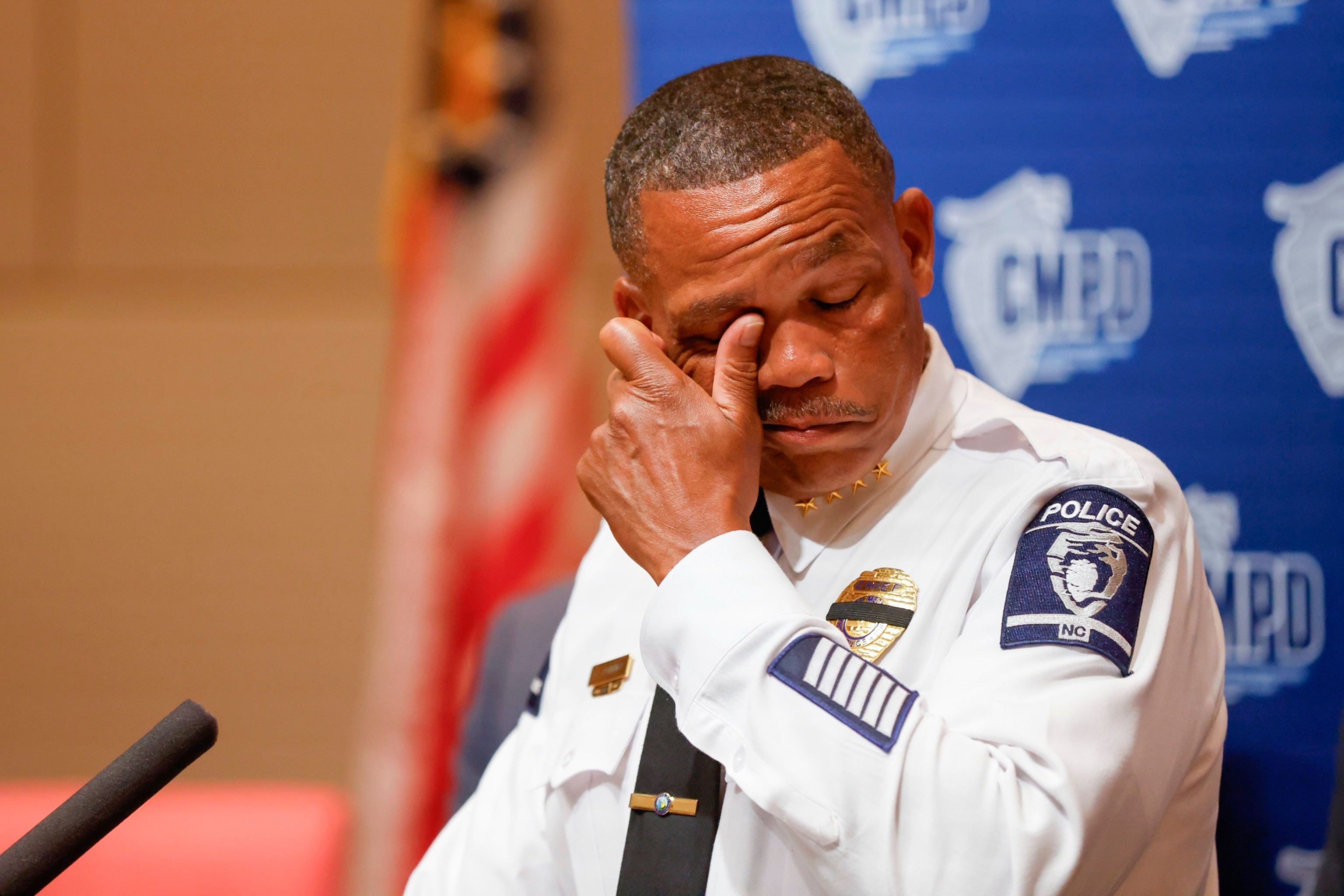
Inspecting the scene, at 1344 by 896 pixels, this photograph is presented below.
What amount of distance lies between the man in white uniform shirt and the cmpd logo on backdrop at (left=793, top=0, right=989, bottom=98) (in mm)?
540

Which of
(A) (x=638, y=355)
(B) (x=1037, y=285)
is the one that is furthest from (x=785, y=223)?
(B) (x=1037, y=285)

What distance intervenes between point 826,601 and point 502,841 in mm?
510

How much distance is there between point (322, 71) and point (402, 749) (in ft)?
5.14

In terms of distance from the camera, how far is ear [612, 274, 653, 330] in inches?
54.8

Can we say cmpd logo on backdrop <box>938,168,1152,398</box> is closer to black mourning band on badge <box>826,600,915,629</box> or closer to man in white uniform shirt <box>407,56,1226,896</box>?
man in white uniform shirt <box>407,56,1226,896</box>

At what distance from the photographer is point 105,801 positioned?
82 centimetres

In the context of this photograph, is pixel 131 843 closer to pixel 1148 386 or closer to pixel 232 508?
pixel 232 508

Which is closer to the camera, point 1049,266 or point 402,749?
point 1049,266

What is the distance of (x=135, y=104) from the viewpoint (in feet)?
8.67

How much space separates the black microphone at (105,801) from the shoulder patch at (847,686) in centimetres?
49

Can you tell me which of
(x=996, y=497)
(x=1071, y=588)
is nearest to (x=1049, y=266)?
(x=996, y=497)

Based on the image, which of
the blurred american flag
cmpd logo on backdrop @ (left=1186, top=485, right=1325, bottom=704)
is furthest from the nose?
the blurred american flag

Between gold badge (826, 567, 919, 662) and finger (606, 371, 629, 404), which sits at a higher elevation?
finger (606, 371, 629, 404)

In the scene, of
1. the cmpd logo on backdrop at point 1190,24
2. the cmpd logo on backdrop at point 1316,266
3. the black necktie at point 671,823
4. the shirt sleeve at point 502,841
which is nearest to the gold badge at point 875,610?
the black necktie at point 671,823
